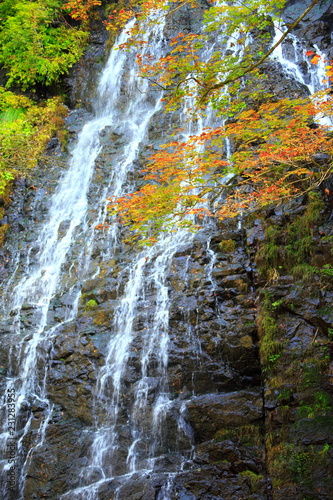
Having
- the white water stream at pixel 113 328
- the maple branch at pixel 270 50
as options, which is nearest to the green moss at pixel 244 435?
the white water stream at pixel 113 328

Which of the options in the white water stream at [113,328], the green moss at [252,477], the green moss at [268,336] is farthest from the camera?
the white water stream at [113,328]

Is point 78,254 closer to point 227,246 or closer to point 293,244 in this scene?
point 227,246

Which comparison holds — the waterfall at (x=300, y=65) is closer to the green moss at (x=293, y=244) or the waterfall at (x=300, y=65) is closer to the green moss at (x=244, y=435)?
the green moss at (x=293, y=244)

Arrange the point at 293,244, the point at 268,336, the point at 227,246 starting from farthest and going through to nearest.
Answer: the point at 227,246 → the point at 293,244 → the point at 268,336

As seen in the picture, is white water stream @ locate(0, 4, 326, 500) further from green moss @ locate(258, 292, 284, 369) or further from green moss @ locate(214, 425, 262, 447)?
green moss @ locate(258, 292, 284, 369)

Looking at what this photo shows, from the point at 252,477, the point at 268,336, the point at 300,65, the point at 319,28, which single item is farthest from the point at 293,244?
the point at 319,28

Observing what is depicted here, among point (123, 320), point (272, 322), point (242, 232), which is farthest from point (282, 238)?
point (123, 320)

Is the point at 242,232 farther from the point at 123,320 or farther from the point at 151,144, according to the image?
the point at 151,144

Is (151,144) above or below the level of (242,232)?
above

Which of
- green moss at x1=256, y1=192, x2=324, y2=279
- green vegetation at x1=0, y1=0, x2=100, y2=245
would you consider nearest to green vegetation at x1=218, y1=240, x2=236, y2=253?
green moss at x1=256, y1=192, x2=324, y2=279

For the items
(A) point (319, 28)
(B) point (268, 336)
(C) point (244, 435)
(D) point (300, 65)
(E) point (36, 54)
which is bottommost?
(C) point (244, 435)

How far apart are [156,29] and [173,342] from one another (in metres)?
13.6

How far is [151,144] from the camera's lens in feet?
44.5

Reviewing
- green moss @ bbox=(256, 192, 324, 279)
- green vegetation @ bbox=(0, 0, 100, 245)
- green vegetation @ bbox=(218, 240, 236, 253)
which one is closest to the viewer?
green moss @ bbox=(256, 192, 324, 279)
